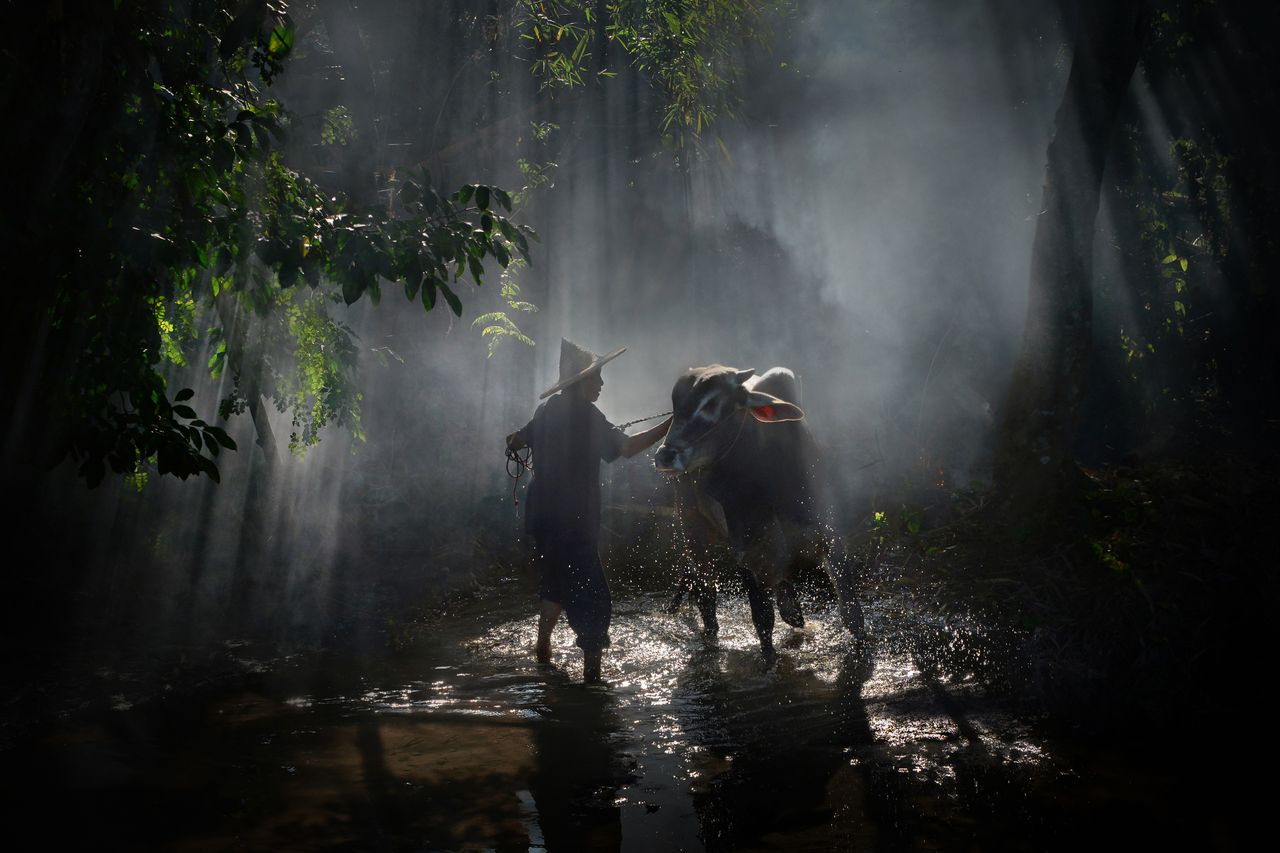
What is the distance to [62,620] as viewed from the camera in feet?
19.6

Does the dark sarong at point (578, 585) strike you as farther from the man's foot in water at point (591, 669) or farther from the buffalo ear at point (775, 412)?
the buffalo ear at point (775, 412)

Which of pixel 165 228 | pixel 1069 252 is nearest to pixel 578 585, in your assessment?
pixel 165 228

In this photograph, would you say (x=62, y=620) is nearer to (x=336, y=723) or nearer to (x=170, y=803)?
(x=336, y=723)

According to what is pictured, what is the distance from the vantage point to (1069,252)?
584 cm

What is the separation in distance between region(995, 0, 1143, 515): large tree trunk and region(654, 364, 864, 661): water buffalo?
163cm

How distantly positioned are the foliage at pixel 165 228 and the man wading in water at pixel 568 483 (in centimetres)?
177

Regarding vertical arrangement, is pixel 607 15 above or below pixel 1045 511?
above

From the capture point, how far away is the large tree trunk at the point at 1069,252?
225 inches

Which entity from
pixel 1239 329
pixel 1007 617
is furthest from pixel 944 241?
pixel 1007 617

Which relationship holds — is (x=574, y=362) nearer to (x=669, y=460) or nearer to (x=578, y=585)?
(x=669, y=460)

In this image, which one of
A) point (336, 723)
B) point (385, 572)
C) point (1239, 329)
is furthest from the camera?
point (1239, 329)

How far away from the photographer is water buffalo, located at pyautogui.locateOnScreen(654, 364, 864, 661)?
5.06 metres

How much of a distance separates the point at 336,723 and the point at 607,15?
25.3 feet

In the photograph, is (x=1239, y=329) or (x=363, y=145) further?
(x=1239, y=329)
